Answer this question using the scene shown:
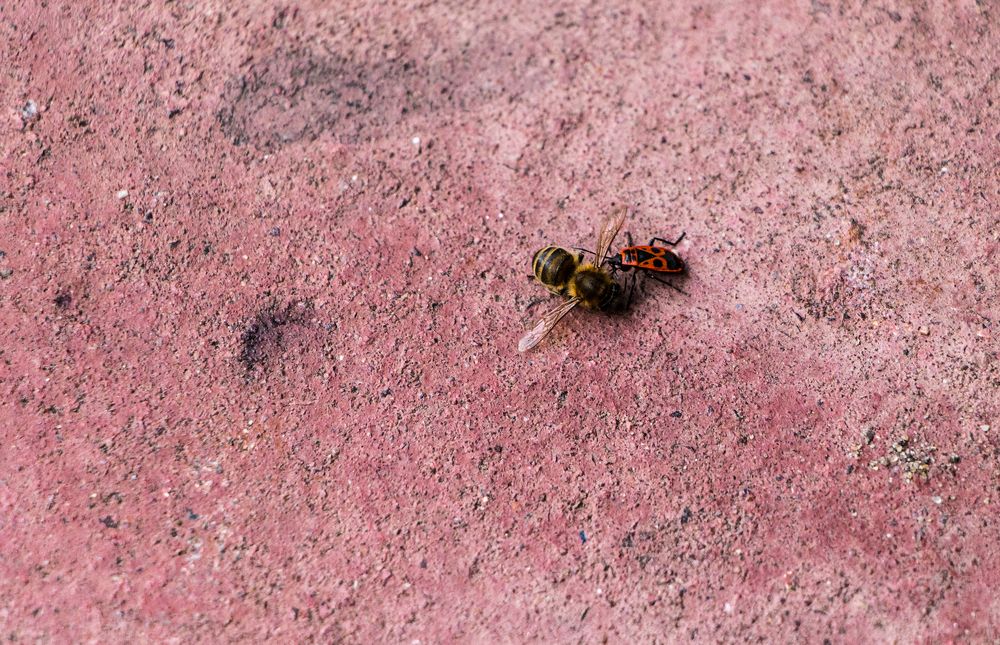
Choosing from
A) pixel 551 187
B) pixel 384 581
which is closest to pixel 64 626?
pixel 384 581

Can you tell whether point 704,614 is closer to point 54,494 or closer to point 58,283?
point 54,494

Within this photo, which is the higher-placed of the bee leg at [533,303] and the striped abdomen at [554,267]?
the striped abdomen at [554,267]

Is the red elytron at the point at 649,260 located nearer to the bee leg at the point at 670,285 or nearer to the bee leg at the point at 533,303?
the bee leg at the point at 670,285

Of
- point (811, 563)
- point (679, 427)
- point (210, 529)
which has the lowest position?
point (811, 563)

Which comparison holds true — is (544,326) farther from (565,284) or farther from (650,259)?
(650,259)

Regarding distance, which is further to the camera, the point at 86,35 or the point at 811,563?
the point at 86,35

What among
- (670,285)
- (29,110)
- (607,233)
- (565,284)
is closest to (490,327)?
(565,284)

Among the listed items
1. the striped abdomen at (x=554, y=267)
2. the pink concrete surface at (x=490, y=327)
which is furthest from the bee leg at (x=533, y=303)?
the striped abdomen at (x=554, y=267)

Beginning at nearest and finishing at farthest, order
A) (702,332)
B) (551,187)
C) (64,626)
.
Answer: (64,626), (702,332), (551,187)
